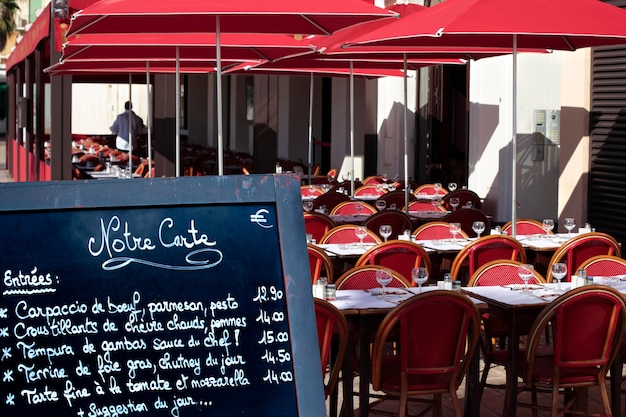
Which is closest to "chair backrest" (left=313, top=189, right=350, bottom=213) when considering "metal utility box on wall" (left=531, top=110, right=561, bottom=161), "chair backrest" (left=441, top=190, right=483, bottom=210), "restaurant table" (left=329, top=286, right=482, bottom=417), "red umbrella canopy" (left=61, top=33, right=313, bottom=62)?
"chair backrest" (left=441, top=190, right=483, bottom=210)

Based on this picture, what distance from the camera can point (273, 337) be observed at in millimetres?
3375

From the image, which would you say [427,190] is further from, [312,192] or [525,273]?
[525,273]

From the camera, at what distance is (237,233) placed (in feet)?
11.2

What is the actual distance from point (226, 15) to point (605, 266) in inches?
113

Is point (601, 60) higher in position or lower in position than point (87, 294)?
higher

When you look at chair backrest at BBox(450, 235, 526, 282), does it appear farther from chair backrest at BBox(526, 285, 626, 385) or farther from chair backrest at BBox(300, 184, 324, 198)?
chair backrest at BBox(300, 184, 324, 198)

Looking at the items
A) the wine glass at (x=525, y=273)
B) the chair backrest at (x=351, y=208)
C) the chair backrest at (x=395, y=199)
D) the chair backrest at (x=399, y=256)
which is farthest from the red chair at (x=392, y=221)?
the wine glass at (x=525, y=273)

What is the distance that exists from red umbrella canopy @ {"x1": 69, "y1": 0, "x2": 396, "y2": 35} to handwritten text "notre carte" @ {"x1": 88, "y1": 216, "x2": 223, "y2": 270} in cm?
325

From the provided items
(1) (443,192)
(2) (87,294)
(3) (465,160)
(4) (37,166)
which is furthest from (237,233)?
(4) (37,166)

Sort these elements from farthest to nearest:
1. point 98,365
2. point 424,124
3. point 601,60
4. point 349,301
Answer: point 424,124 → point 601,60 → point 349,301 → point 98,365

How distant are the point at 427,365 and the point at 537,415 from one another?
1090 millimetres

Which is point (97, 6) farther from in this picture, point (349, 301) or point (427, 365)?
point (427, 365)

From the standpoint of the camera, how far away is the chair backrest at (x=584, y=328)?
5.59m

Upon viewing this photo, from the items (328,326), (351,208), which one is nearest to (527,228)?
(351,208)
